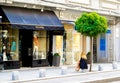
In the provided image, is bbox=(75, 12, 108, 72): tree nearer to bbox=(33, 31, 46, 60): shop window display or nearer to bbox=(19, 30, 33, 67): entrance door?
bbox=(33, 31, 46, 60): shop window display

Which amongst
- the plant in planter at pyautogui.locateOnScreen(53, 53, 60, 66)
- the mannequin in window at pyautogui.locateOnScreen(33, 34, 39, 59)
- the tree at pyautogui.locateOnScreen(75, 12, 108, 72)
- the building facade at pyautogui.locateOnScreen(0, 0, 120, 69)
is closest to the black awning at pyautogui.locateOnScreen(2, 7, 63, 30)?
the building facade at pyautogui.locateOnScreen(0, 0, 120, 69)

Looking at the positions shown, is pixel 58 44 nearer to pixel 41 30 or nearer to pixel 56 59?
pixel 56 59

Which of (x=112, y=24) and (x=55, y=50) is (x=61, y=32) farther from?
(x=112, y=24)

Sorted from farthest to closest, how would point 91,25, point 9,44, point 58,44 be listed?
point 58,44 → point 9,44 → point 91,25

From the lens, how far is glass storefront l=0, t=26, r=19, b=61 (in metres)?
24.2

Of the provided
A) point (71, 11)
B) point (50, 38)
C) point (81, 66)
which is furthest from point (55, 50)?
point (81, 66)

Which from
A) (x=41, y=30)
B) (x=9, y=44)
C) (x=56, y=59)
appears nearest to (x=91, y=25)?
(x=41, y=30)

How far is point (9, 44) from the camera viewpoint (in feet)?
81.0

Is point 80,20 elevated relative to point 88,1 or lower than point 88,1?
lower

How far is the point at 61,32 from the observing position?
2681 centimetres

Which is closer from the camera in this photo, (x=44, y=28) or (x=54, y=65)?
(x=44, y=28)

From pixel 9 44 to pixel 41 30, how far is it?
2.77 meters

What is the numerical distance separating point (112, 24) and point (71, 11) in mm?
7346

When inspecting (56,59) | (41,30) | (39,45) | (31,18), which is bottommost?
(56,59)
